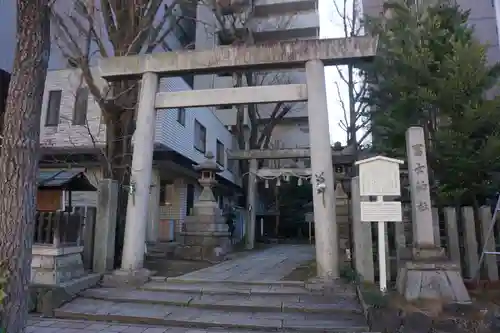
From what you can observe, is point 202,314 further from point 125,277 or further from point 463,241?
point 463,241

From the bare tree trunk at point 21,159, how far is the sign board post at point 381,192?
4.63 metres

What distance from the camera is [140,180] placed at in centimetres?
799

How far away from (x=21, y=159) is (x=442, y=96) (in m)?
7.83

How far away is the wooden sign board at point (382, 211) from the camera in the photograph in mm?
5984

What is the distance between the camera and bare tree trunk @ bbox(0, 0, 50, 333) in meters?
3.96

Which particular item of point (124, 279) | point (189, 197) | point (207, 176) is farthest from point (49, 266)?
point (189, 197)

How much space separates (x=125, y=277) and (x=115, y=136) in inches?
148

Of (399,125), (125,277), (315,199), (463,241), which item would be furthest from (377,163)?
(125,277)

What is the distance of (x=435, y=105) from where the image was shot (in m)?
8.66

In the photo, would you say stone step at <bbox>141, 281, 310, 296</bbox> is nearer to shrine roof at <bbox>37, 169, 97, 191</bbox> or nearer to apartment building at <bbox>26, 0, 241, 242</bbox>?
shrine roof at <bbox>37, 169, 97, 191</bbox>

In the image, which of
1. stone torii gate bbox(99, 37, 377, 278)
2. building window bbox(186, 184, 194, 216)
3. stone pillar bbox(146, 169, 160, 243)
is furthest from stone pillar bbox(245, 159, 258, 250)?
stone torii gate bbox(99, 37, 377, 278)

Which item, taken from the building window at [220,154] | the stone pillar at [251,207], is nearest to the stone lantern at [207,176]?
the stone pillar at [251,207]

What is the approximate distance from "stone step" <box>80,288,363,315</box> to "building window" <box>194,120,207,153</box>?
12.3m

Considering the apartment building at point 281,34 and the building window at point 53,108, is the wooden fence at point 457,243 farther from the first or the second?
the apartment building at point 281,34
